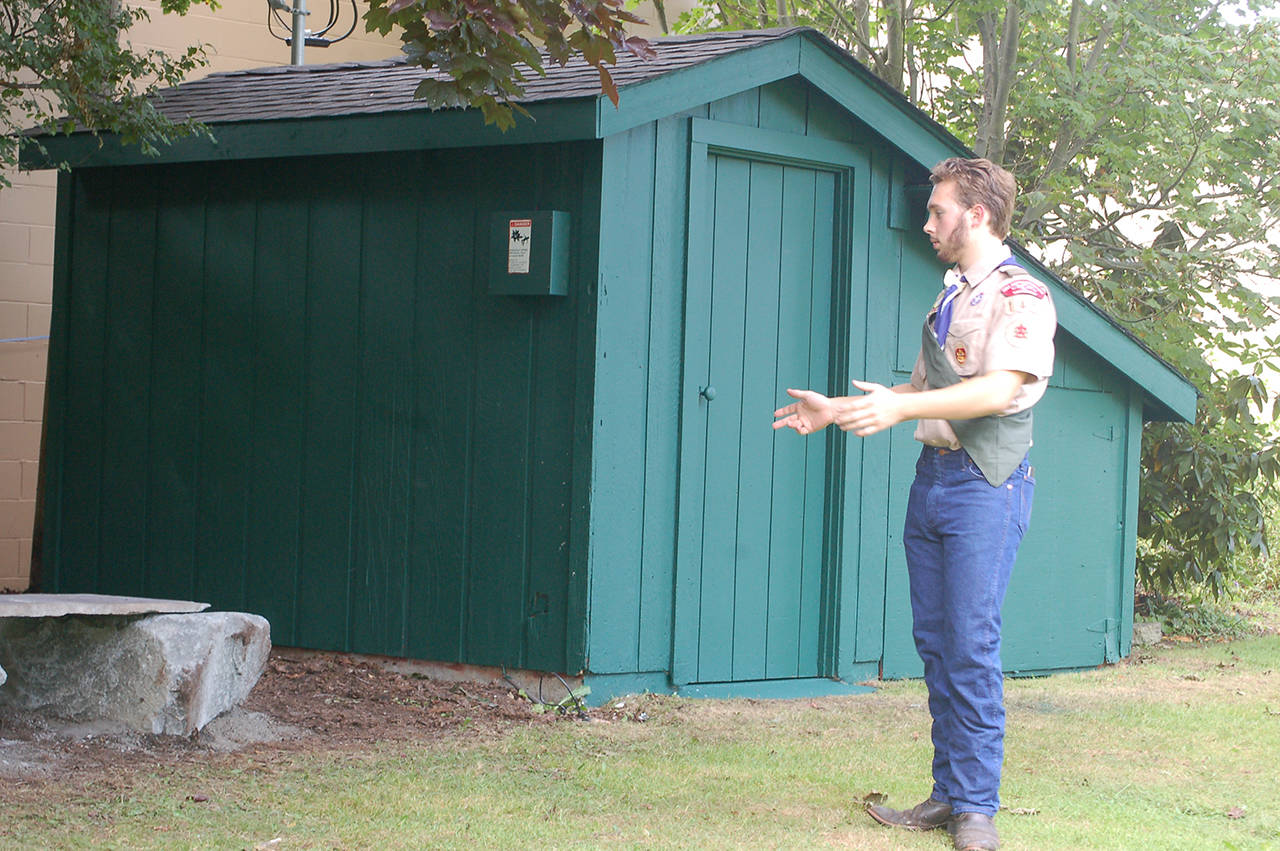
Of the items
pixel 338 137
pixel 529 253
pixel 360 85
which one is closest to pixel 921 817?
pixel 529 253

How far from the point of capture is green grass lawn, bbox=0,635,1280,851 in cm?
414

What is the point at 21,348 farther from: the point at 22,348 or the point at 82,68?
the point at 82,68

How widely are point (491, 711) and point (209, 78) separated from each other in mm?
4344

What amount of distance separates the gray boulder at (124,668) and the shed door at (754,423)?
82.1 inches

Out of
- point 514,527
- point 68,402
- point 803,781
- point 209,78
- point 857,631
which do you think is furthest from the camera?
point 209,78

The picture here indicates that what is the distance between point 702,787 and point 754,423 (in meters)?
2.37

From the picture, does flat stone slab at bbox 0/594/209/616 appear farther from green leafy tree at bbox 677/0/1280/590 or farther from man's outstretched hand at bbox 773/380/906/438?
green leafy tree at bbox 677/0/1280/590

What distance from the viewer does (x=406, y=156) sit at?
22.0ft

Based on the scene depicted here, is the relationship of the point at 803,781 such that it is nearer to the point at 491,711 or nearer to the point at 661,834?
the point at 661,834

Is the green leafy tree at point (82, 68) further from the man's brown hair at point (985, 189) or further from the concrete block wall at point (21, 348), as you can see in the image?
the man's brown hair at point (985, 189)

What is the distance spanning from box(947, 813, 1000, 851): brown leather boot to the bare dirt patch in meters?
2.12

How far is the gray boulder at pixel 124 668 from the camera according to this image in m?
5.15

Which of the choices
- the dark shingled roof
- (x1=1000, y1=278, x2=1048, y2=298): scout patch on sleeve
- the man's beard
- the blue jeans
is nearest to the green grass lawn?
the blue jeans

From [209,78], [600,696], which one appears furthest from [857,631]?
[209,78]
